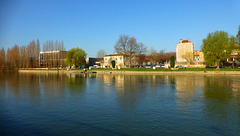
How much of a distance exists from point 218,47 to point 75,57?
65.8m

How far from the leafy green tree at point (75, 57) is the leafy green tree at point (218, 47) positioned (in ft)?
199

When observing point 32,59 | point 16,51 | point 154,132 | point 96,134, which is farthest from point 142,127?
point 16,51

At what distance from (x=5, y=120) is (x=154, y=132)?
7865 millimetres

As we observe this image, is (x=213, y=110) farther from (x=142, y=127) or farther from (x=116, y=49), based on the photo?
(x=116, y=49)

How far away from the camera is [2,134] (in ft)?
26.2

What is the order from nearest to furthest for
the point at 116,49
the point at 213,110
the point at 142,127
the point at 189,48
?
the point at 142,127 < the point at 213,110 < the point at 116,49 < the point at 189,48

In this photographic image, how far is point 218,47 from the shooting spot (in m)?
59.8

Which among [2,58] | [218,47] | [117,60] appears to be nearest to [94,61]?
[117,60]

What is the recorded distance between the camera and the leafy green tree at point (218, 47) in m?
59.1

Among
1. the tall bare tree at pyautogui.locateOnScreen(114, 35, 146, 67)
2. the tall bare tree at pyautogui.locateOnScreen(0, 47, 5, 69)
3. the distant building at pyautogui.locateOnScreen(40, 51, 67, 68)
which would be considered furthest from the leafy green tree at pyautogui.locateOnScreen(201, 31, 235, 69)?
A: the tall bare tree at pyautogui.locateOnScreen(0, 47, 5, 69)

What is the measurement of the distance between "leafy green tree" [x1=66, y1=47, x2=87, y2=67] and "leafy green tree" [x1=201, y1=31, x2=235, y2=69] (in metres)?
60.8

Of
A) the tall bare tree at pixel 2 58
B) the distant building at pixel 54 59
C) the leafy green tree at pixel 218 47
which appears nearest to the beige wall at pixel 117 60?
the distant building at pixel 54 59

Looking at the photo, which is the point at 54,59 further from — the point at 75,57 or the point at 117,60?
the point at 117,60

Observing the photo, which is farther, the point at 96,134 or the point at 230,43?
the point at 230,43
